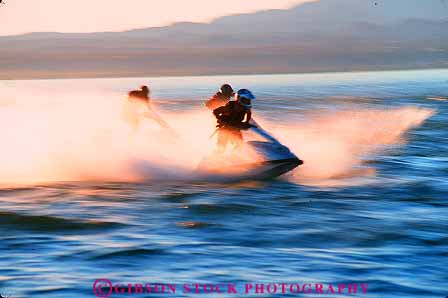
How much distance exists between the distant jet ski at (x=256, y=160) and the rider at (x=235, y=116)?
0.20 metres

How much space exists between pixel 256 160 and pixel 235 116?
113 centimetres

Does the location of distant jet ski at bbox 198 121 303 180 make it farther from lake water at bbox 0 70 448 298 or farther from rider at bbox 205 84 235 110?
rider at bbox 205 84 235 110

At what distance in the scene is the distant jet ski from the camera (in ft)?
73.0

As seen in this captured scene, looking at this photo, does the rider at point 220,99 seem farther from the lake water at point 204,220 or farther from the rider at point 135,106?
the rider at point 135,106

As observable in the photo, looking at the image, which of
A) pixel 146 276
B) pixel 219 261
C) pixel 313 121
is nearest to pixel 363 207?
pixel 219 261

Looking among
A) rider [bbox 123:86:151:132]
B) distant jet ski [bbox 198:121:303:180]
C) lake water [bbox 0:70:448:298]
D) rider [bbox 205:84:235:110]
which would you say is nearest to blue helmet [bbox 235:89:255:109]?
distant jet ski [bbox 198:121:303:180]

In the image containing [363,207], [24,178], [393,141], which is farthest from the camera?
[393,141]

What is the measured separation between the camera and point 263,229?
54.5 feet

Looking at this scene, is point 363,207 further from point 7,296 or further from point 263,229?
point 7,296

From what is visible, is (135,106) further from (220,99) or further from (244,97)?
(244,97)

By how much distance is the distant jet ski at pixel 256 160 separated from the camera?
22.3m

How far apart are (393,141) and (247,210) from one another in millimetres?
21204

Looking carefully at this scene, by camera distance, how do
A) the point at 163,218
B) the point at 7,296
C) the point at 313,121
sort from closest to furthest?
1. the point at 7,296
2. the point at 163,218
3. the point at 313,121

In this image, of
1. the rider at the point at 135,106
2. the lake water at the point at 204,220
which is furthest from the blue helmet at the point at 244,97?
the rider at the point at 135,106
